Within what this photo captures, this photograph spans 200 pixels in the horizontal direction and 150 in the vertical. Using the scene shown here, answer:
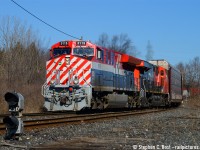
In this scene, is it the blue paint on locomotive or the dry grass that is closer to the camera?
the blue paint on locomotive

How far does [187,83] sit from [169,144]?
101 meters

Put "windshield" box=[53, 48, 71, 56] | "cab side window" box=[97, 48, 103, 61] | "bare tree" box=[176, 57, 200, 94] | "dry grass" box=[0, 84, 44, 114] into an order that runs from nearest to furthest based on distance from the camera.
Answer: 1. "windshield" box=[53, 48, 71, 56]
2. "cab side window" box=[97, 48, 103, 61]
3. "dry grass" box=[0, 84, 44, 114]
4. "bare tree" box=[176, 57, 200, 94]

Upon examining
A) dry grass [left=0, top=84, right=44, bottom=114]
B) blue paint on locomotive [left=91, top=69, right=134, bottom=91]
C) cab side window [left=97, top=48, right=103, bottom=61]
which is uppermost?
cab side window [left=97, top=48, right=103, bottom=61]

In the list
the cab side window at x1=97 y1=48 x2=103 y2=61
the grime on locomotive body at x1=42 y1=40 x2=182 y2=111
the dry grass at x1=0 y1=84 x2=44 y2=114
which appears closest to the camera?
the grime on locomotive body at x1=42 y1=40 x2=182 y2=111

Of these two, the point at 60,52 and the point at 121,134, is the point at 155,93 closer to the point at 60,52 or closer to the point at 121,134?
the point at 60,52

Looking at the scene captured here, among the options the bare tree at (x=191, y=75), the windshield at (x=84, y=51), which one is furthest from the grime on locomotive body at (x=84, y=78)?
the bare tree at (x=191, y=75)

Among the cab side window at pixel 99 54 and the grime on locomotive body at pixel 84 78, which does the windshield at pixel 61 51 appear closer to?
the grime on locomotive body at pixel 84 78

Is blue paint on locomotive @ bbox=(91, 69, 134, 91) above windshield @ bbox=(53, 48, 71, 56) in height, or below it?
below

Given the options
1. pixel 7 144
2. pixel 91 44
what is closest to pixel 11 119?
pixel 7 144

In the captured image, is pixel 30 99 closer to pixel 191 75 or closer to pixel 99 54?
pixel 99 54

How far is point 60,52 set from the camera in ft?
64.6

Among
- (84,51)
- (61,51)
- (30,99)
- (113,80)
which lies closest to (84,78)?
(84,51)

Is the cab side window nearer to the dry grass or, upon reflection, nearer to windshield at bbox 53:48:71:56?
windshield at bbox 53:48:71:56

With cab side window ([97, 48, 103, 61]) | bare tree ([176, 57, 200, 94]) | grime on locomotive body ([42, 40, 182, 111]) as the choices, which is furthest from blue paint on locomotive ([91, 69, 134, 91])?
bare tree ([176, 57, 200, 94])
